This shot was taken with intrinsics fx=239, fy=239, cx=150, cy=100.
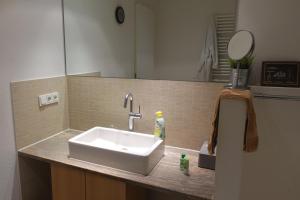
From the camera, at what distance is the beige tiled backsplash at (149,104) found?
5.18 feet

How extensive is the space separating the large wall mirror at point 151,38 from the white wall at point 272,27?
0.34 ft

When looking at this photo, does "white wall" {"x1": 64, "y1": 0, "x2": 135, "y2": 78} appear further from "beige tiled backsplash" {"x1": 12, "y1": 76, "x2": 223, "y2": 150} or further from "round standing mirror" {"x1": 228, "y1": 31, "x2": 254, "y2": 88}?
"round standing mirror" {"x1": 228, "y1": 31, "x2": 254, "y2": 88}

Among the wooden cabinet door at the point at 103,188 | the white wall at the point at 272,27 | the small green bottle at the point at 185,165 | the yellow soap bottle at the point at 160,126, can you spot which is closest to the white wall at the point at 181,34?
the white wall at the point at 272,27

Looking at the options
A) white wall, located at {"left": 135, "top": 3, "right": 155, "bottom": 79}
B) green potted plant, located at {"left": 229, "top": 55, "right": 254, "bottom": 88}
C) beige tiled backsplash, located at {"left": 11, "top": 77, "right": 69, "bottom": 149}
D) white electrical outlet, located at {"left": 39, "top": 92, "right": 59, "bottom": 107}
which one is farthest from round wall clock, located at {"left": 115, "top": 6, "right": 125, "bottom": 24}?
green potted plant, located at {"left": 229, "top": 55, "right": 254, "bottom": 88}

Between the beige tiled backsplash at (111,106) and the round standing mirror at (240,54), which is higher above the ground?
the round standing mirror at (240,54)

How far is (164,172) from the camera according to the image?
1392mm

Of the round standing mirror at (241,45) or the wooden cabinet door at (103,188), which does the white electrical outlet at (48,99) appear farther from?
the round standing mirror at (241,45)

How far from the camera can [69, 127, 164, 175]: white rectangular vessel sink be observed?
4.45 feet

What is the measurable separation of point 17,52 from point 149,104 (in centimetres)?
93

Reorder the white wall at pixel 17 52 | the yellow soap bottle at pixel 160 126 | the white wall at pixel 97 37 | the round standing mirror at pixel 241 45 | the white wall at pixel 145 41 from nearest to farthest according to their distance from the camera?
the round standing mirror at pixel 241 45
the white wall at pixel 17 52
the yellow soap bottle at pixel 160 126
the white wall at pixel 145 41
the white wall at pixel 97 37

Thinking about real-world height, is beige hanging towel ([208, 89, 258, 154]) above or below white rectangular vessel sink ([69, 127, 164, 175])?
above

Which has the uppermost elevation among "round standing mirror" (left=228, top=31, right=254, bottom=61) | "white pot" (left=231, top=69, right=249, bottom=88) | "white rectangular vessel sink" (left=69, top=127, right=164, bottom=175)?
"round standing mirror" (left=228, top=31, right=254, bottom=61)

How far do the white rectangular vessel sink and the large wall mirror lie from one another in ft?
1.44

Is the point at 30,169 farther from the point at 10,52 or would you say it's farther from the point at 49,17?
the point at 49,17
